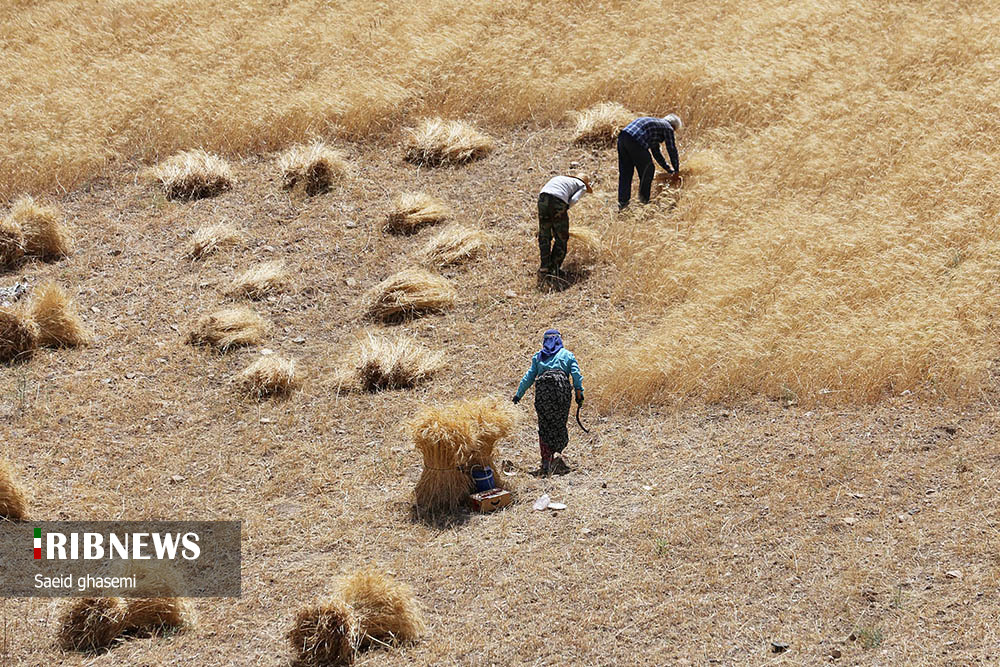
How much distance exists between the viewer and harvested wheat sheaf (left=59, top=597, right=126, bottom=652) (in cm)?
739

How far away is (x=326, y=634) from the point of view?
7012mm

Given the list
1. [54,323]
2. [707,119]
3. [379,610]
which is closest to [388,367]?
[54,323]

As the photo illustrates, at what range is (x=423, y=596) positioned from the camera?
308 inches

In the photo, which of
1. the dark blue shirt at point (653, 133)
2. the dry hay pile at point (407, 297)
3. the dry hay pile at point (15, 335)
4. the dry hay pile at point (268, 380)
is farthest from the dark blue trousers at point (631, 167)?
the dry hay pile at point (15, 335)

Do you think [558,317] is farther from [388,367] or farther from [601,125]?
[601,125]

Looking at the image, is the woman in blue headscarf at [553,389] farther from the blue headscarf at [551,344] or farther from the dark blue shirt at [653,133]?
the dark blue shirt at [653,133]

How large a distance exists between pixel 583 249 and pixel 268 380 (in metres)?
4.21

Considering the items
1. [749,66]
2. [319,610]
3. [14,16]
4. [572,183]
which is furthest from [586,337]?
[14,16]

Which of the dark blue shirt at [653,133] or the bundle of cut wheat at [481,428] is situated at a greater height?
the dark blue shirt at [653,133]

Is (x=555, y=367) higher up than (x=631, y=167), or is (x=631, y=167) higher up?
(x=631, y=167)

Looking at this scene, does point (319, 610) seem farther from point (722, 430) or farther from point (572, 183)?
point (572, 183)

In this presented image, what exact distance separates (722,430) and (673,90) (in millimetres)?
7923

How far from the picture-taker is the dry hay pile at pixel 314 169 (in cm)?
1562

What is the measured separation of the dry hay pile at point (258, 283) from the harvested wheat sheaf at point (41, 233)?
283 centimetres
